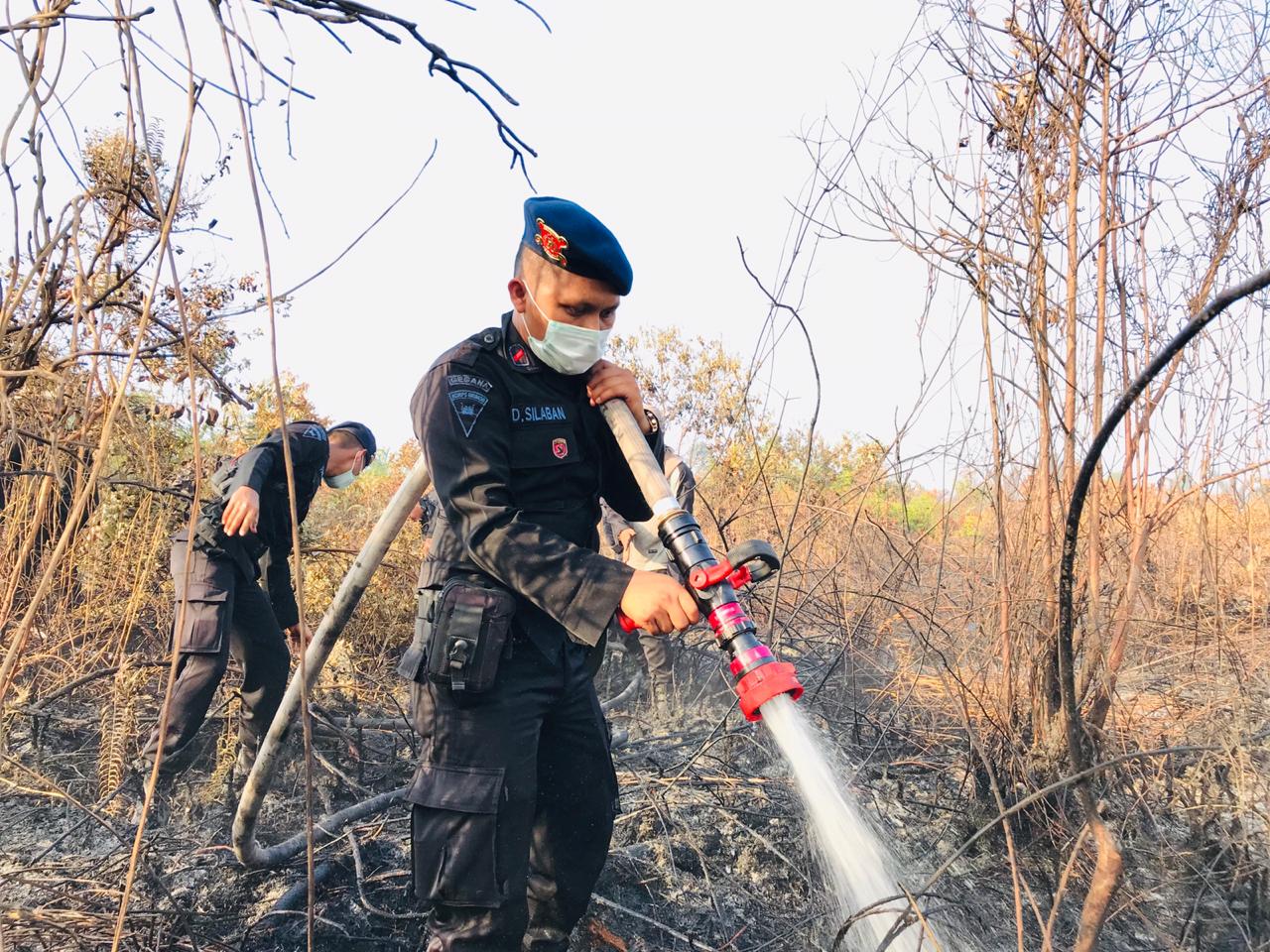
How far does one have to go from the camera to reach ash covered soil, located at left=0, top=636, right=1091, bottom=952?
3.01 metres

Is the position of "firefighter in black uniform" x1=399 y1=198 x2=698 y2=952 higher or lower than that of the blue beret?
lower

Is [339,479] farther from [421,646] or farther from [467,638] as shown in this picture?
[467,638]

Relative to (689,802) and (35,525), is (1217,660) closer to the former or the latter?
(689,802)

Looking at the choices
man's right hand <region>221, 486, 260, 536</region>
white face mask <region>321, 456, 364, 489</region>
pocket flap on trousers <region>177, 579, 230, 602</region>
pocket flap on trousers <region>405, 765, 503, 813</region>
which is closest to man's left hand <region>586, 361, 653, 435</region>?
pocket flap on trousers <region>405, 765, 503, 813</region>

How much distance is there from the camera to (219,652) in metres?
4.03

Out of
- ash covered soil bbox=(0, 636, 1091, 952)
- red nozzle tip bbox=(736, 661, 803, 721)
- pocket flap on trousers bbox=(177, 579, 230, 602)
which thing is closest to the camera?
red nozzle tip bbox=(736, 661, 803, 721)

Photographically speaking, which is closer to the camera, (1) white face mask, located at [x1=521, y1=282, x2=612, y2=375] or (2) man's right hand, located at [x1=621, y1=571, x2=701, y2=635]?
(2) man's right hand, located at [x1=621, y1=571, x2=701, y2=635]

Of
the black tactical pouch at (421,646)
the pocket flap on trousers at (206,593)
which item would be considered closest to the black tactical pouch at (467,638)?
the black tactical pouch at (421,646)

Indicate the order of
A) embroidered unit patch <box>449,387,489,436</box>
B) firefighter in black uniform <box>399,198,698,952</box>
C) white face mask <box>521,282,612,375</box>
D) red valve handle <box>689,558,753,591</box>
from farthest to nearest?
white face mask <box>521,282,612,375</box>, embroidered unit patch <box>449,387,489,436</box>, firefighter in black uniform <box>399,198,698,952</box>, red valve handle <box>689,558,753,591</box>

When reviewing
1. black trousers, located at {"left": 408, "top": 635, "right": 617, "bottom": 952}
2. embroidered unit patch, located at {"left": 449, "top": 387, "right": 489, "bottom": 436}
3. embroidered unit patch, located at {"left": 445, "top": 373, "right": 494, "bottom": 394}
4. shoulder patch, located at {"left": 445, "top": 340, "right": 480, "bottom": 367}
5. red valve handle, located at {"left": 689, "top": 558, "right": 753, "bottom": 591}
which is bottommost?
black trousers, located at {"left": 408, "top": 635, "right": 617, "bottom": 952}

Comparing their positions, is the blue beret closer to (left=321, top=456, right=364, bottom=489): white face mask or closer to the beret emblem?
the beret emblem

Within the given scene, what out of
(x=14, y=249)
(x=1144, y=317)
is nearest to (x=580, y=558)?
(x=14, y=249)

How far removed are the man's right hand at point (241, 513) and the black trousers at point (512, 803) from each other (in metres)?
2.10

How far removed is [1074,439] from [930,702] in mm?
1789
